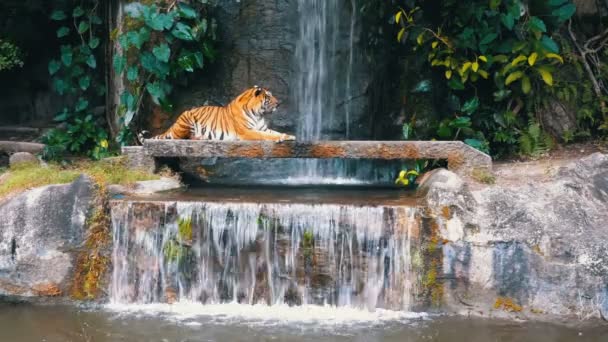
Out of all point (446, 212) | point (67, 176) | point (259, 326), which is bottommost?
point (259, 326)

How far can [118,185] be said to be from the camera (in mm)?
6445

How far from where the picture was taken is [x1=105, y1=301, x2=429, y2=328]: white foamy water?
17.5ft

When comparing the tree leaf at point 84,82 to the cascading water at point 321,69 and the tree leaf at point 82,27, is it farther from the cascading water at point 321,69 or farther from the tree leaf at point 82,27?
the cascading water at point 321,69

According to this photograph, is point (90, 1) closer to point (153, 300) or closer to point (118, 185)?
point (118, 185)

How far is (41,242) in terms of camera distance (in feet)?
19.4

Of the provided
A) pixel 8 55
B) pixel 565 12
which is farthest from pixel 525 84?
pixel 8 55

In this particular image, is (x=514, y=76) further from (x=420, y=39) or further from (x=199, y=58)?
(x=199, y=58)

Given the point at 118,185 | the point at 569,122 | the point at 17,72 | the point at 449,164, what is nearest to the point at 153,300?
the point at 118,185

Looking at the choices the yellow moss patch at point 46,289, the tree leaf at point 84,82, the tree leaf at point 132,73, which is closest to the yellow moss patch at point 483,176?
the yellow moss patch at point 46,289

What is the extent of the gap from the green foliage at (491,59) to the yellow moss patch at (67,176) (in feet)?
11.6

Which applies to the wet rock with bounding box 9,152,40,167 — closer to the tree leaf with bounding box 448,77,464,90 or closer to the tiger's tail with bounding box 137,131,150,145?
the tiger's tail with bounding box 137,131,150,145

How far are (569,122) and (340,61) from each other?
2.95m

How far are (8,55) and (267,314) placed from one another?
5.72 meters

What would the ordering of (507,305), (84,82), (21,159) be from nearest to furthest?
(507,305) < (21,159) < (84,82)
